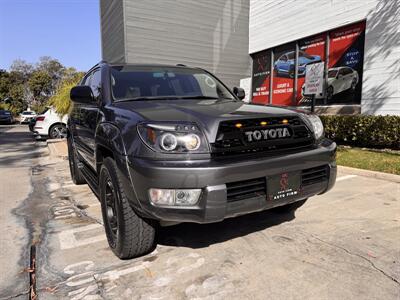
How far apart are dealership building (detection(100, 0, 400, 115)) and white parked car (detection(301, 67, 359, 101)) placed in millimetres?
29

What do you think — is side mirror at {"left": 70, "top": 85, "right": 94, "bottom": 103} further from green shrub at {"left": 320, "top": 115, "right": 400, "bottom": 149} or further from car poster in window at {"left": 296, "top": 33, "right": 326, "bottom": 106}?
car poster in window at {"left": 296, "top": 33, "right": 326, "bottom": 106}

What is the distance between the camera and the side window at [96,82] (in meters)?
3.76

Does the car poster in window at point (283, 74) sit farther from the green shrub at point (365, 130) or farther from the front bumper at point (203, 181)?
the front bumper at point (203, 181)

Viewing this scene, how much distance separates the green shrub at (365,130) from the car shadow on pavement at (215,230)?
16.4 ft

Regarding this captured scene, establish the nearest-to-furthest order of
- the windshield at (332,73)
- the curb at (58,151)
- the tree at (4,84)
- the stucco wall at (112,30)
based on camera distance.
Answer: the curb at (58,151) → the windshield at (332,73) → the stucco wall at (112,30) → the tree at (4,84)

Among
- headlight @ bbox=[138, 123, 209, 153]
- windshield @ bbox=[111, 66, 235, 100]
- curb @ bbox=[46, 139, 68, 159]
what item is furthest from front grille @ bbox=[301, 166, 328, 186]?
curb @ bbox=[46, 139, 68, 159]

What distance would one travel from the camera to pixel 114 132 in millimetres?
2818

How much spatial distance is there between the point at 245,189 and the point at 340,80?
9.17 metres

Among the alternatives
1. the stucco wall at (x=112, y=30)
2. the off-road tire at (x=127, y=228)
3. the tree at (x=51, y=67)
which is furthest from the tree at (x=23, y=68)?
the off-road tire at (x=127, y=228)

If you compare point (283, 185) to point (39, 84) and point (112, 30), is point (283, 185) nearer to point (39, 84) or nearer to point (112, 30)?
point (112, 30)

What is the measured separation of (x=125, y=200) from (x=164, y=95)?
136cm

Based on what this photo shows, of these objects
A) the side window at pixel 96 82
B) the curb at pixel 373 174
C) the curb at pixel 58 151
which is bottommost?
the curb at pixel 58 151

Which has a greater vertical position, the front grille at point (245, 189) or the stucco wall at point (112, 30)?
the stucco wall at point (112, 30)

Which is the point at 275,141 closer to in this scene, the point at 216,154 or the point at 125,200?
the point at 216,154
